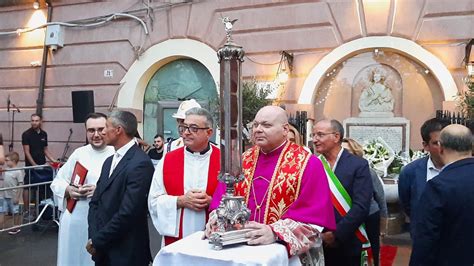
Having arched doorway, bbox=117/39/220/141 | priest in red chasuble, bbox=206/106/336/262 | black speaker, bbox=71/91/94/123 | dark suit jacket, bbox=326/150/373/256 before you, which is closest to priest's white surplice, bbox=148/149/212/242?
priest in red chasuble, bbox=206/106/336/262

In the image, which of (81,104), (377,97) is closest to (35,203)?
(81,104)

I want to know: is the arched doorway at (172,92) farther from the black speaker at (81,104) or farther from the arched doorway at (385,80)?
the arched doorway at (385,80)

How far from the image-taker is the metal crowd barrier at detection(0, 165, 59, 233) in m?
7.48

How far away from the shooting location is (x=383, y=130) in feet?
28.0

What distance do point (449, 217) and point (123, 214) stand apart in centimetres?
210

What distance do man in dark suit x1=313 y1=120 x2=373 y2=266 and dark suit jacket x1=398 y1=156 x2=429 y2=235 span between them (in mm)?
408

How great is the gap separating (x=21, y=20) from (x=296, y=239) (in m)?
11.4

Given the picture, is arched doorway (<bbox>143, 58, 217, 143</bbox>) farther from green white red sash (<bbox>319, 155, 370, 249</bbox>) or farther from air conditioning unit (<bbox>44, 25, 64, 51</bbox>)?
green white red sash (<bbox>319, 155, 370, 249</bbox>)

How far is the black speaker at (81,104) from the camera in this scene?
403 inches

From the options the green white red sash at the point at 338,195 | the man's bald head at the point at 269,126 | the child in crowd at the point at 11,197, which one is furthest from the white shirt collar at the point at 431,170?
the child in crowd at the point at 11,197

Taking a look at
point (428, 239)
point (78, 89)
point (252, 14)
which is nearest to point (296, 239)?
point (428, 239)

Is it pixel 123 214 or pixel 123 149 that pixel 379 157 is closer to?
pixel 123 149

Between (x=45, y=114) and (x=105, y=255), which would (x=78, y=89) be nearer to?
(x=45, y=114)

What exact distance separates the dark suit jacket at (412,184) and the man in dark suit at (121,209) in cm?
203
